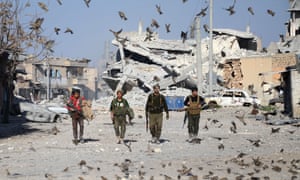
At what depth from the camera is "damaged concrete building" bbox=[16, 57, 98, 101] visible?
7644 cm

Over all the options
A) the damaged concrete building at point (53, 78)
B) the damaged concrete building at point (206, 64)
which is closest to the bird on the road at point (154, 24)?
the damaged concrete building at point (206, 64)

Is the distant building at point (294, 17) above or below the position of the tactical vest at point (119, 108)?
above

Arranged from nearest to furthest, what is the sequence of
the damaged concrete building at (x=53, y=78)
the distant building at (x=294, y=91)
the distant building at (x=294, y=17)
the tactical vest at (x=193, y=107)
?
the tactical vest at (x=193, y=107)
the distant building at (x=294, y=91)
the distant building at (x=294, y=17)
the damaged concrete building at (x=53, y=78)

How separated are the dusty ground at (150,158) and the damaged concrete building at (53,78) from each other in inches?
Result: 2205

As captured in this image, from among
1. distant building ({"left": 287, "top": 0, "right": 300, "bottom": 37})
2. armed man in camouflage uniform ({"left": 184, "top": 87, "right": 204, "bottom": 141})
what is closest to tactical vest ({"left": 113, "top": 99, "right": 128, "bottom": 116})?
armed man in camouflage uniform ({"left": 184, "top": 87, "right": 204, "bottom": 141})

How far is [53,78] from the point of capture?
83.0 m

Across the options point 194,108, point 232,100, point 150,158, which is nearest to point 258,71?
point 232,100

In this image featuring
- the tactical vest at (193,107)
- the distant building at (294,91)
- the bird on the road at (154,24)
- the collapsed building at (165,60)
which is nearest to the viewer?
the tactical vest at (193,107)

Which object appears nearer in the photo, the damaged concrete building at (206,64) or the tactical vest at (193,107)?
the tactical vest at (193,107)

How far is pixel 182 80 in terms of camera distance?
49.5 m

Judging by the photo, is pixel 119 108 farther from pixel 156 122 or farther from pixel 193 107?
pixel 193 107

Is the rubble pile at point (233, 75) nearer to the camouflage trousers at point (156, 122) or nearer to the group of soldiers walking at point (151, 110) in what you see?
the group of soldiers walking at point (151, 110)

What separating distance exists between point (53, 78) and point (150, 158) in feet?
234

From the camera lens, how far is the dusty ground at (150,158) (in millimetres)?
10461
